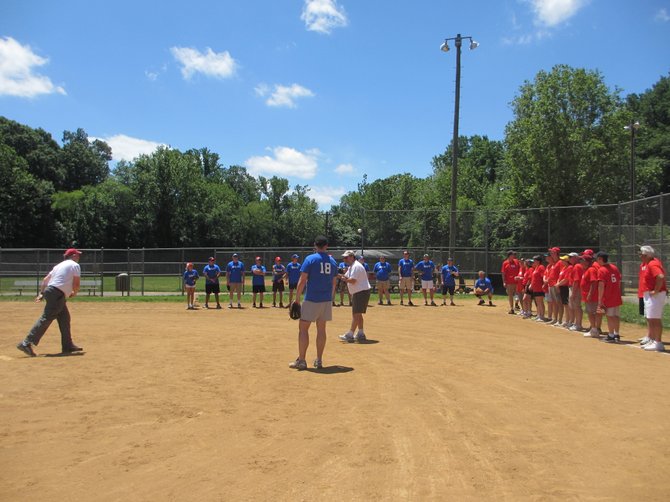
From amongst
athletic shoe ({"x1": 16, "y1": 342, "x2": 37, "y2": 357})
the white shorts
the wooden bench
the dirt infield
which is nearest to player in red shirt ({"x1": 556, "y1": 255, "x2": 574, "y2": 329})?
the white shorts

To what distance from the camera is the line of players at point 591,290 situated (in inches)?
414

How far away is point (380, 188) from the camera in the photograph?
79.6m

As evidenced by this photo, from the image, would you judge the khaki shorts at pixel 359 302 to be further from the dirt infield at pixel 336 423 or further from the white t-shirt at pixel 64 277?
the white t-shirt at pixel 64 277

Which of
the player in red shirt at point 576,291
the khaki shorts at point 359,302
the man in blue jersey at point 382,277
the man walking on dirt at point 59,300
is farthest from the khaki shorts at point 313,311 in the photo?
the man in blue jersey at point 382,277

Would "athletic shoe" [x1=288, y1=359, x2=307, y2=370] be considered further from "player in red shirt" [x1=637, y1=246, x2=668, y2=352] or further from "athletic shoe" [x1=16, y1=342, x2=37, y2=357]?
"player in red shirt" [x1=637, y1=246, x2=668, y2=352]

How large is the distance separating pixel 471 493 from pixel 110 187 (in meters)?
60.2

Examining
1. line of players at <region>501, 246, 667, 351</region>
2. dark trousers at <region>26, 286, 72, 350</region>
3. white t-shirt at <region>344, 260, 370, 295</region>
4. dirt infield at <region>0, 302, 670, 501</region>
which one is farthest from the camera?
white t-shirt at <region>344, 260, 370, 295</region>

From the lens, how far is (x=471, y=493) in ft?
13.0

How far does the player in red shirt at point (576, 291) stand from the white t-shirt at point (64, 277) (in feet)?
35.8

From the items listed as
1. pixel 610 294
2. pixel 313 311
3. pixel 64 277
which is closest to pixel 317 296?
pixel 313 311

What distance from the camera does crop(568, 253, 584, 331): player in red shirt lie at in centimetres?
1309

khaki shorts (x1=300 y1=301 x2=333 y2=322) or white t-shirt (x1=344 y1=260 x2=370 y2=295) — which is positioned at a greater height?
white t-shirt (x1=344 y1=260 x2=370 y2=295)

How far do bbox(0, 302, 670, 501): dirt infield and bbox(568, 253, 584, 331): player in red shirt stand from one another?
278cm

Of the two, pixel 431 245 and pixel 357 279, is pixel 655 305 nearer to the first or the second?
pixel 357 279
